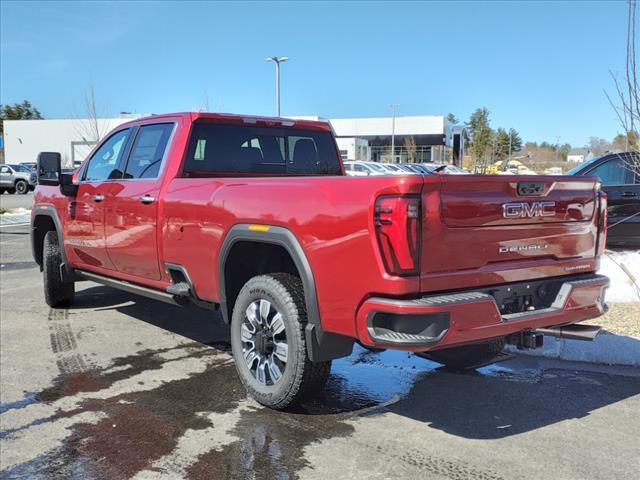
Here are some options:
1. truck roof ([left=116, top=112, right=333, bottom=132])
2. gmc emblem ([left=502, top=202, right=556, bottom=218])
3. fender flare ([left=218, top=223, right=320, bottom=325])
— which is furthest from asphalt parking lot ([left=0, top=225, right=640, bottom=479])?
truck roof ([left=116, top=112, right=333, bottom=132])

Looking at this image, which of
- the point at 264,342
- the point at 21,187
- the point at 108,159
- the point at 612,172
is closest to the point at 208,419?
the point at 264,342

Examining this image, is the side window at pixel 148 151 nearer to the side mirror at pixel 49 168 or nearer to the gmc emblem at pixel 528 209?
the side mirror at pixel 49 168

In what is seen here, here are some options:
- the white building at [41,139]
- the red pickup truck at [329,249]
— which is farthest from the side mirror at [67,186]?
the white building at [41,139]

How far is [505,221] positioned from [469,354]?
1604 mm

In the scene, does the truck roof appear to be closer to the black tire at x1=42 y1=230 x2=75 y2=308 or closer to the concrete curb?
the black tire at x1=42 y1=230 x2=75 y2=308

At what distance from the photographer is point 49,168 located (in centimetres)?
619

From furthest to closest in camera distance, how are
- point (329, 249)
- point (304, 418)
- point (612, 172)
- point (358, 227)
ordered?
point (612, 172), point (304, 418), point (329, 249), point (358, 227)

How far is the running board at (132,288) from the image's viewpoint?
4916 millimetres

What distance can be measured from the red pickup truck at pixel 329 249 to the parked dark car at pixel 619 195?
5.42 metres

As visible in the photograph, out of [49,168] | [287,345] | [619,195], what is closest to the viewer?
[287,345]

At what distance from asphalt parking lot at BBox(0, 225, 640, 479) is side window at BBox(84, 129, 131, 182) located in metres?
1.65

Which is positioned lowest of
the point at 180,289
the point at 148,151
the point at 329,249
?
the point at 180,289

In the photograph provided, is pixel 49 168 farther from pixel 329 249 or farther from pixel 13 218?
pixel 13 218

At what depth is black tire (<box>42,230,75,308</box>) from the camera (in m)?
6.81
